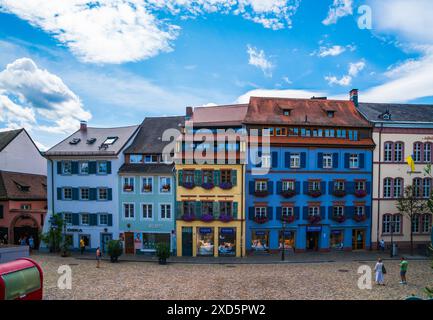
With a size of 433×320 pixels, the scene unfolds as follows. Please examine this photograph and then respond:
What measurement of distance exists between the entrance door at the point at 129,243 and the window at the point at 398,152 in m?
28.6

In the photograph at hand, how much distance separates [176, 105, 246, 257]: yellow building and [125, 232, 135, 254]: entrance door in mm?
4755

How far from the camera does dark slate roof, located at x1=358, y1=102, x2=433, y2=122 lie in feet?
96.1

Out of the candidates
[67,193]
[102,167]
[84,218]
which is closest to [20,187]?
[67,193]

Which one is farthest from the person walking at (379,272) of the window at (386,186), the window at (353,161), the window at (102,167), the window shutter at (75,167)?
the window shutter at (75,167)

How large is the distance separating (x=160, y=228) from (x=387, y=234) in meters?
23.7

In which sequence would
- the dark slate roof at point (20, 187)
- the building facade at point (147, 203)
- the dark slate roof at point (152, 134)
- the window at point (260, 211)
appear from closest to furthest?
the building facade at point (147, 203) < the window at point (260, 211) < the dark slate roof at point (152, 134) < the dark slate roof at point (20, 187)

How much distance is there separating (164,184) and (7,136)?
23.0 meters

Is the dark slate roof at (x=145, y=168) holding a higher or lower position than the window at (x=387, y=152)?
lower

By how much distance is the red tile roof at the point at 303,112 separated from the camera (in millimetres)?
28312

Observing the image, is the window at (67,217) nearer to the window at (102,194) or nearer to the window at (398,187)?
the window at (102,194)

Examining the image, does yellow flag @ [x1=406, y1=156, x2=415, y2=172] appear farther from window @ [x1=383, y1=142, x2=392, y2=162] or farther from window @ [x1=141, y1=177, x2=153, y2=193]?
window @ [x1=141, y1=177, x2=153, y2=193]

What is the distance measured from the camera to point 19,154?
33531mm
